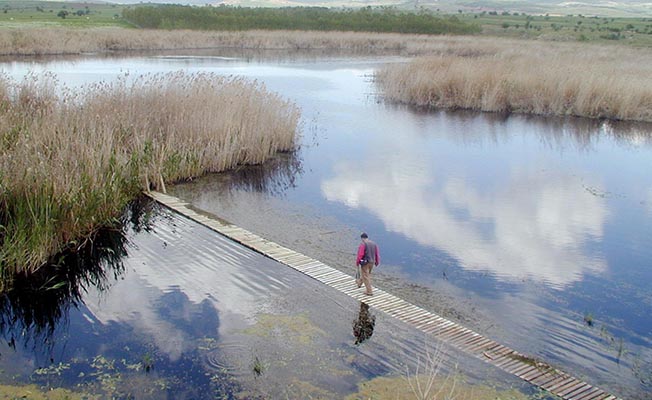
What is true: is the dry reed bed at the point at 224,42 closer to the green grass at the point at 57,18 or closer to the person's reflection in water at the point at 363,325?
the green grass at the point at 57,18

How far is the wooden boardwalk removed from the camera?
6547 millimetres

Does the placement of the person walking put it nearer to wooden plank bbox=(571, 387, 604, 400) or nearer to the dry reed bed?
wooden plank bbox=(571, 387, 604, 400)

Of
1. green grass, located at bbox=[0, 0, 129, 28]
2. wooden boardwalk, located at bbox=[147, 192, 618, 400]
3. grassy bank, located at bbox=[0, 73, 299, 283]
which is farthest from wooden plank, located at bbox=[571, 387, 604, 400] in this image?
green grass, located at bbox=[0, 0, 129, 28]

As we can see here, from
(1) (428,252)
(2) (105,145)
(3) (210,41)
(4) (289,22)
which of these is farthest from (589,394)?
(4) (289,22)

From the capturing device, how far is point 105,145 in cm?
1151

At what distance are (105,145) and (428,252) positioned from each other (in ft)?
19.2

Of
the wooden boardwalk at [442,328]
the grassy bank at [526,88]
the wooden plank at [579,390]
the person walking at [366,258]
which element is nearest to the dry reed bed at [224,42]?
the grassy bank at [526,88]

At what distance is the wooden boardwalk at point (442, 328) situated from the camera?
21.5ft

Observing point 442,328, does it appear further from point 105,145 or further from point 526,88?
point 526,88

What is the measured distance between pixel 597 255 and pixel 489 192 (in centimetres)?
364

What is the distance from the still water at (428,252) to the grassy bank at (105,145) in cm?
67

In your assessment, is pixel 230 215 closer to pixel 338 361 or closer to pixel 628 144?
pixel 338 361

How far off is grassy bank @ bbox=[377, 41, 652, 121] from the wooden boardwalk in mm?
15201

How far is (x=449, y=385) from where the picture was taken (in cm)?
645
